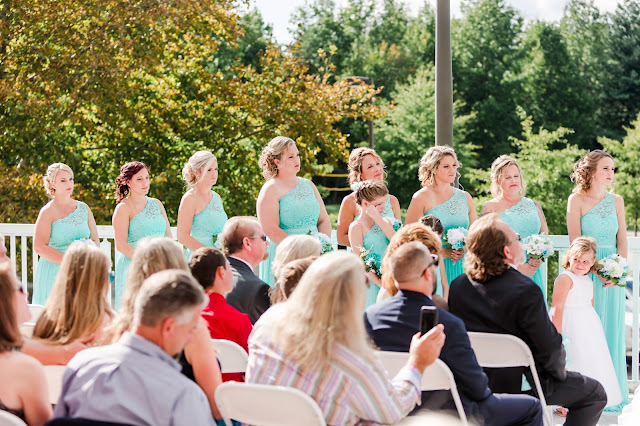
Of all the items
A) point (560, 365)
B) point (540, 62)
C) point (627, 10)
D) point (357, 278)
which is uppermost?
point (627, 10)

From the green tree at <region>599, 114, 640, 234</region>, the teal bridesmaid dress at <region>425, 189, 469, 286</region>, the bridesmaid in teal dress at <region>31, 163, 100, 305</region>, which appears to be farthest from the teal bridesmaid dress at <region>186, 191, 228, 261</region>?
the green tree at <region>599, 114, 640, 234</region>

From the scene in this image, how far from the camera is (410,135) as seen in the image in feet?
111

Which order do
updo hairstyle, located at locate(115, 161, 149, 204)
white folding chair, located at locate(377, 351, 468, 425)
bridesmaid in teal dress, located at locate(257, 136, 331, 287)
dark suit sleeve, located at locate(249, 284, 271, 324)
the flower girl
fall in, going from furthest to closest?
updo hairstyle, located at locate(115, 161, 149, 204) < bridesmaid in teal dress, located at locate(257, 136, 331, 287) < the flower girl < dark suit sleeve, located at locate(249, 284, 271, 324) < white folding chair, located at locate(377, 351, 468, 425)

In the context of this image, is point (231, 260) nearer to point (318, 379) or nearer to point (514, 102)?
point (318, 379)

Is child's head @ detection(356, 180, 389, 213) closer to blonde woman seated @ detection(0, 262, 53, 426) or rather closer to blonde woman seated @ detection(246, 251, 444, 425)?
blonde woman seated @ detection(246, 251, 444, 425)

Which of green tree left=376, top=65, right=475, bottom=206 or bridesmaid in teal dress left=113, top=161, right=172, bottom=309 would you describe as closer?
bridesmaid in teal dress left=113, top=161, right=172, bottom=309

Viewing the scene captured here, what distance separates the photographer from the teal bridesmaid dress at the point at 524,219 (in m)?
5.76

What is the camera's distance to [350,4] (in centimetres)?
4534

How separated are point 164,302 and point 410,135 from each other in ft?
105

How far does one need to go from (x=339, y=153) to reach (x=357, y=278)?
11.4 m

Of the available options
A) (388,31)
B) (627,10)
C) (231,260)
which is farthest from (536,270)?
(388,31)

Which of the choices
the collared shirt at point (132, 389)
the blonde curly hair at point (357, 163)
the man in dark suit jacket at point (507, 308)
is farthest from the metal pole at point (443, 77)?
the collared shirt at point (132, 389)

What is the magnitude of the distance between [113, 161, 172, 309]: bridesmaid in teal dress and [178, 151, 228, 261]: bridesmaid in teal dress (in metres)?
0.22

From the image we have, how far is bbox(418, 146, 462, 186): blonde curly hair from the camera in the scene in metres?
5.67
